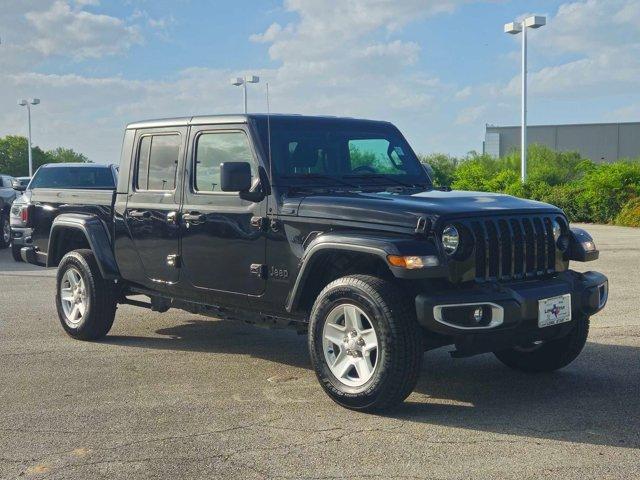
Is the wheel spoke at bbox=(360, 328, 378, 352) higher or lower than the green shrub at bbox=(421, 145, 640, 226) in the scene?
lower

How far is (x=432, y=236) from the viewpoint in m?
5.38

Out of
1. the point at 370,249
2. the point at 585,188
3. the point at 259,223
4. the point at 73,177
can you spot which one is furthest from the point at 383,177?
the point at 585,188

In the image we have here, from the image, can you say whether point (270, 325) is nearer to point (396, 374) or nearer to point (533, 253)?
point (396, 374)

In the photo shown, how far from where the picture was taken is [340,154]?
6891mm

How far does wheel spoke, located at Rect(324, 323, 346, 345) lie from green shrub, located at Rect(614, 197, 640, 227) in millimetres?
18713

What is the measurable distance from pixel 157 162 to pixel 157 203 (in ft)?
1.26

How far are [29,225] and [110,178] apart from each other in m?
6.99

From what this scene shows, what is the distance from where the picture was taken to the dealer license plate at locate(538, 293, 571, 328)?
552 cm

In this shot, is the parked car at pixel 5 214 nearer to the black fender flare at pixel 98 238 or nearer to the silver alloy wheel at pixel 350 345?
the black fender flare at pixel 98 238

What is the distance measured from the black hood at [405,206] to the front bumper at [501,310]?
1.56 feet

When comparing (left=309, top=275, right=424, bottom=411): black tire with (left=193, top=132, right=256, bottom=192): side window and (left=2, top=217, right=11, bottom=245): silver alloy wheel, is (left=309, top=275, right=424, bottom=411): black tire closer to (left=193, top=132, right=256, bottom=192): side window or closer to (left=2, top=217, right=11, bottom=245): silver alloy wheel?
(left=193, top=132, right=256, bottom=192): side window

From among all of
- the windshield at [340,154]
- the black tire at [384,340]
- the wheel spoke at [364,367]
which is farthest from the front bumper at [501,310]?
the windshield at [340,154]

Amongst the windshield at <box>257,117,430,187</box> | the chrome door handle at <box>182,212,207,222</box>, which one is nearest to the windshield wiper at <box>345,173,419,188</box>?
the windshield at <box>257,117,430,187</box>

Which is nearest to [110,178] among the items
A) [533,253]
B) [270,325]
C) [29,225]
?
[29,225]
